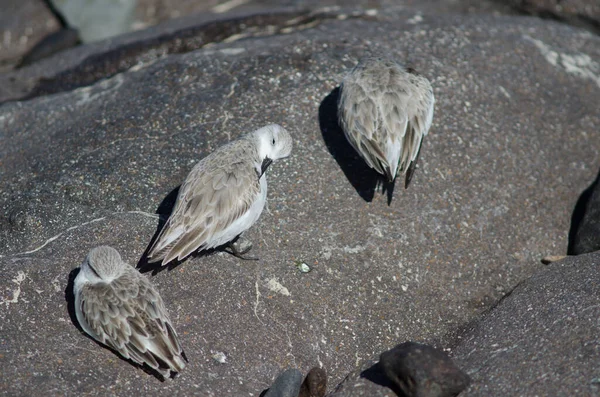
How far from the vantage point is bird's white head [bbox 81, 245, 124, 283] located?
561 cm

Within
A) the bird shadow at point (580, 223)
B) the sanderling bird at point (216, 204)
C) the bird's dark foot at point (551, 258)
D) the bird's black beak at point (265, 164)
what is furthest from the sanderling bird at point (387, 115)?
the bird shadow at point (580, 223)

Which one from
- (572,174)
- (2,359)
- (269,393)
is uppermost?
(2,359)

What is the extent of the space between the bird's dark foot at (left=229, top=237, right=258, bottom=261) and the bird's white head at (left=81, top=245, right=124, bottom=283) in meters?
1.07

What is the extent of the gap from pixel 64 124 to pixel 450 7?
22.2 ft

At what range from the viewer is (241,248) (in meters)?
6.44

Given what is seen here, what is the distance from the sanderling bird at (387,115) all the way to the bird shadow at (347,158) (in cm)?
31

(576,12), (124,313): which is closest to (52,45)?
(124,313)

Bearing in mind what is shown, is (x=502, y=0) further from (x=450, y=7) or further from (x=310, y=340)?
(x=310, y=340)

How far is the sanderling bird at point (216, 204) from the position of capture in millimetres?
5941

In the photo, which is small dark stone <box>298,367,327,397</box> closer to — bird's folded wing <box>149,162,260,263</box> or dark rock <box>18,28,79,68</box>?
bird's folded wing <box>149,162,260,263</box>

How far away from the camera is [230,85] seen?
7926mm

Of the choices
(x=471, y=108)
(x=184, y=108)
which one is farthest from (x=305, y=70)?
(x=471, y=108)

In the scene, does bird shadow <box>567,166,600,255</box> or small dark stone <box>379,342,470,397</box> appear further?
bird shadow <box>567,166,600,255</box>

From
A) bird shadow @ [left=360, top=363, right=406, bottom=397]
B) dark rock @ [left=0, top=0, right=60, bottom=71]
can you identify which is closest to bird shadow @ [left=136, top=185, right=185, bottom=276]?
bird shadow @ [left=360, top=363, right=406, bottom=397]
